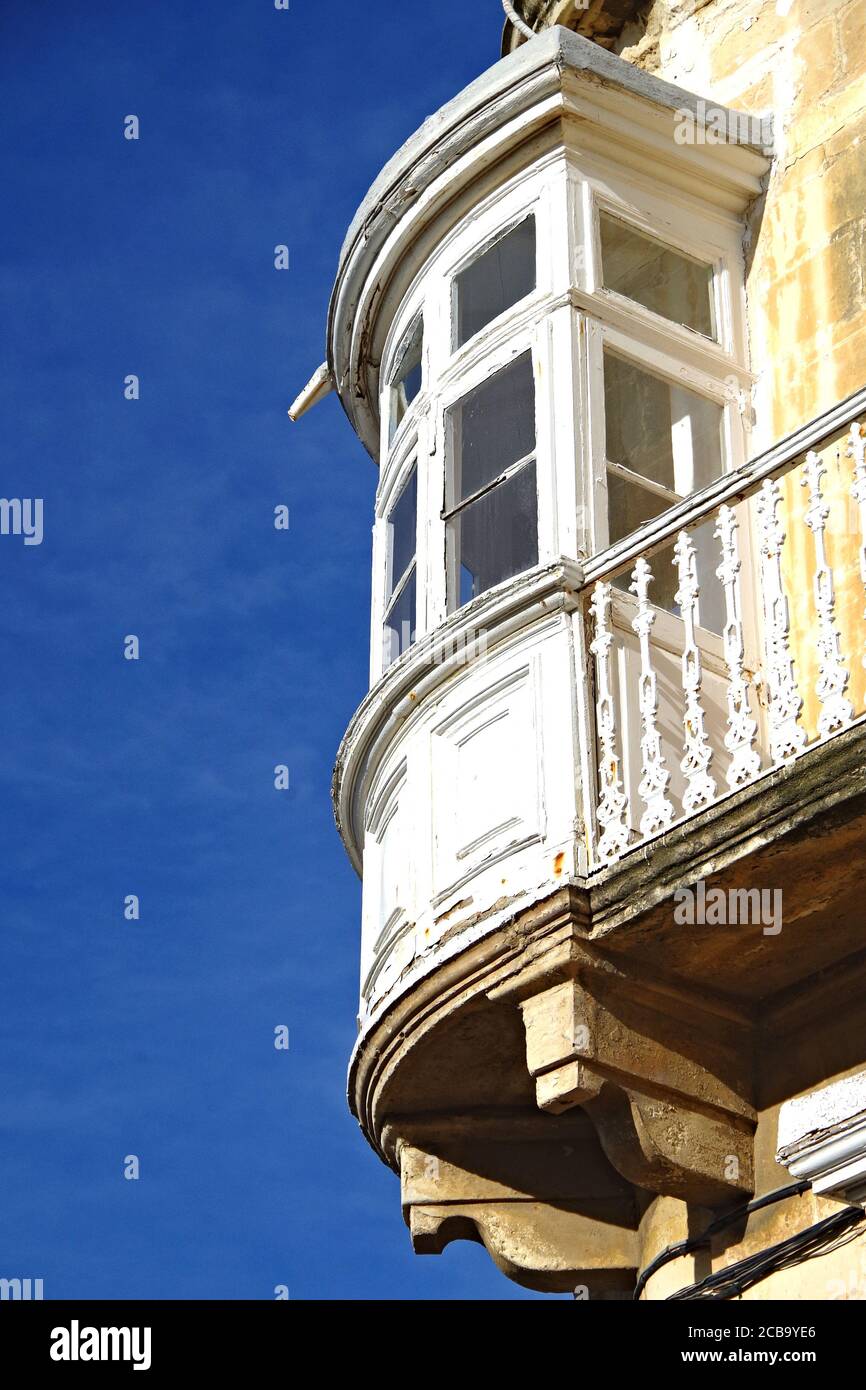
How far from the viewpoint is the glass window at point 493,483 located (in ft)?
31.0

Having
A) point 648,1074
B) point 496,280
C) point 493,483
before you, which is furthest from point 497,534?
point 648,1074

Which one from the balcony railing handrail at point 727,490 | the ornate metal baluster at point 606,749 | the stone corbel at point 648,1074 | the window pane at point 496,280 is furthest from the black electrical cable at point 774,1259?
the window pane at point 496,280

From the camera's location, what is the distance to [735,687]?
8.09 m

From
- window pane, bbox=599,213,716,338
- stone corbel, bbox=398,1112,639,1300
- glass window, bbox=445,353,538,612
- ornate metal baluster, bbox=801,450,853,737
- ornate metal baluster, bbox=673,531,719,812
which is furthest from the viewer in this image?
window pane, bbox=599,213,716,338

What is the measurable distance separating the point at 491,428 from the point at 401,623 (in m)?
0.95

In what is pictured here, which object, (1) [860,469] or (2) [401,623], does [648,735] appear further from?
(2) [401,623]

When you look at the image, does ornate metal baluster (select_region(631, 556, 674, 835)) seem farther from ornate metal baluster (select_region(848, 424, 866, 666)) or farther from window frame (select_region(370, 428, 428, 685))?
window frame (select_region(370, 428, 428, 685))

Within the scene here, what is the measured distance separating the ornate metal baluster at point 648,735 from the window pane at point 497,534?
700mm

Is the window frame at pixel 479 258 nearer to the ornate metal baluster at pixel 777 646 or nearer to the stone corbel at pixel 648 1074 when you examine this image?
the ornate metal baluster at pixel 777 646

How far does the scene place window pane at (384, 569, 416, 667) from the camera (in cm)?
998

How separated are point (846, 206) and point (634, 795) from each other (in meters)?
2.97

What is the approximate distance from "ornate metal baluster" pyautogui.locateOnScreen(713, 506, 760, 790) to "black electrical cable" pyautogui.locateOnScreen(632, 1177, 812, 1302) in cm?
140

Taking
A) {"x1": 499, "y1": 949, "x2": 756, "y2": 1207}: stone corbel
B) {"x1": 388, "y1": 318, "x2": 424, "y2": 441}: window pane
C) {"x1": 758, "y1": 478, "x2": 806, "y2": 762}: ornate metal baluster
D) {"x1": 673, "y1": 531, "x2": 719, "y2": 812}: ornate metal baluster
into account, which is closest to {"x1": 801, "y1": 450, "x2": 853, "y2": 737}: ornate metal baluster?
{"x1": 758, "y1": 478, "x2": 806, "y2": 762}: ornate metal baluster
